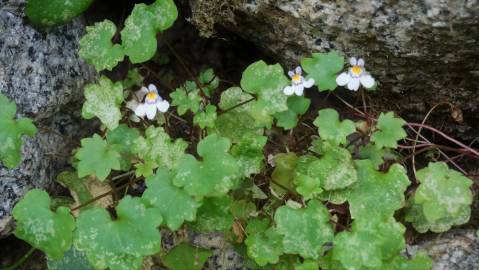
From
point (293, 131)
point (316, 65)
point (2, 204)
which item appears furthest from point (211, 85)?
point (2, 204)

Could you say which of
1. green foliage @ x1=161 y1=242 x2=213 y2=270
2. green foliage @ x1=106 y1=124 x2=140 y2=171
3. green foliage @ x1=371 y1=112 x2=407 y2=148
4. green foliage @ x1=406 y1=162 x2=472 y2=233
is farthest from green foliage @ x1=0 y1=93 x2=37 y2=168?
green foliage @ x1=406 y1=162 x2=472 y2=233

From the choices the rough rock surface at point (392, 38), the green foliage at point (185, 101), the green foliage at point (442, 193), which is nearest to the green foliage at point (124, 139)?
the green foliage at point (185, 101)

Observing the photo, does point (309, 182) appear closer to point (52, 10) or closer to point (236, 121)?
point (236, 121)

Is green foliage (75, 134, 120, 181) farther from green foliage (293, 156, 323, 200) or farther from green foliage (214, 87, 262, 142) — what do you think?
green foliage (293, 156, 323, 200)

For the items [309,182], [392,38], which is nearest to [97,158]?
[309,182]

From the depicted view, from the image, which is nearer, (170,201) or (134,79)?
(170,201)
